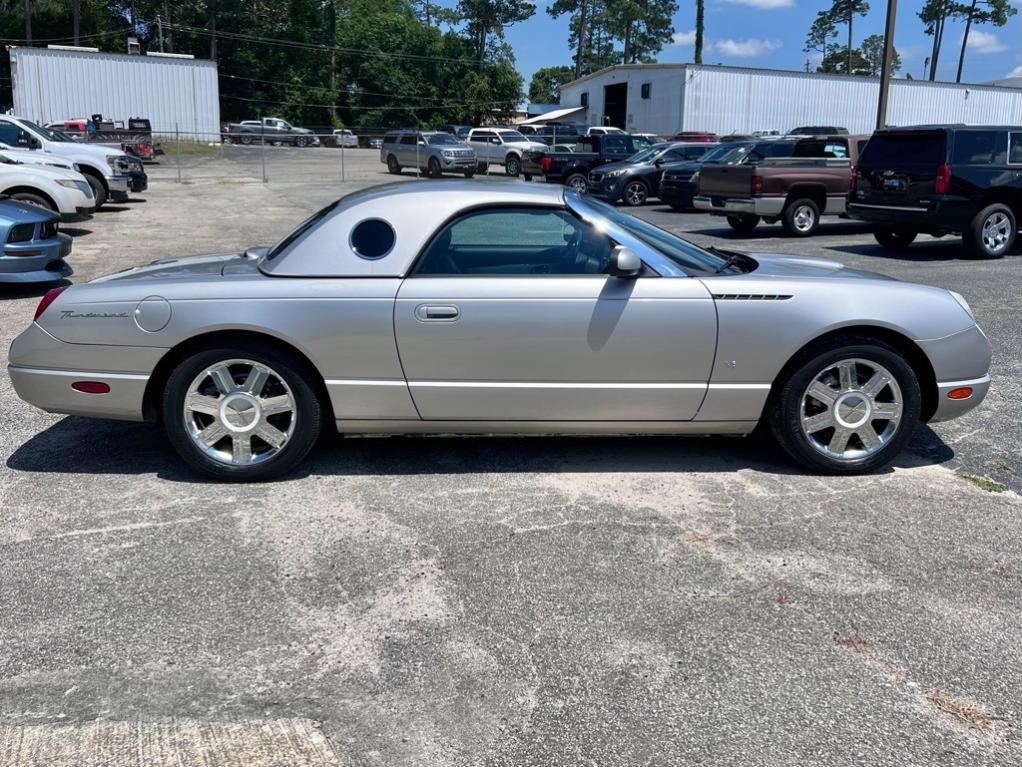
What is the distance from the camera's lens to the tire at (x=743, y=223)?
16844 mm

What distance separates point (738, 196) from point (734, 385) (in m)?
12.2

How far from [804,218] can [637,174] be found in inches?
266

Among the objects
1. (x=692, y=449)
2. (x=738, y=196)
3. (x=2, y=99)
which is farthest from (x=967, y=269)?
(x=2, y=99)

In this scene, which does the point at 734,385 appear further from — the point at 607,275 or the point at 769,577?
the point at 769,577

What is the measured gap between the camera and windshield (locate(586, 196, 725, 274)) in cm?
472

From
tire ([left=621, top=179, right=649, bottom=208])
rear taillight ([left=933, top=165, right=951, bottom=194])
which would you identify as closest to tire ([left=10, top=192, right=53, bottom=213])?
rear taillight ([left=933, top=165, right=951, bottom=194])

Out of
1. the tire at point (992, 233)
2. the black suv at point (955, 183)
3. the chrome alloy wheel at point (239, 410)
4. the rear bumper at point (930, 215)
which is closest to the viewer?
the chrome alloy wheel at point (239, 410)

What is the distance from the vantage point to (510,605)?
137 inches

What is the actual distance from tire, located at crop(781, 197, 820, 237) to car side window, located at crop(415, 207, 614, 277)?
1266 centimetres

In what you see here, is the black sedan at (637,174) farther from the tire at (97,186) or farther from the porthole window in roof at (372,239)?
the porthole window in roof at (372,239)

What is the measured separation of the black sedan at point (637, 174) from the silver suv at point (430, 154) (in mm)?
11103

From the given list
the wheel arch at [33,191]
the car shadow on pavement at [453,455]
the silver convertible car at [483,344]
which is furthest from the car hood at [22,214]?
the silver convertible car at [483,344]

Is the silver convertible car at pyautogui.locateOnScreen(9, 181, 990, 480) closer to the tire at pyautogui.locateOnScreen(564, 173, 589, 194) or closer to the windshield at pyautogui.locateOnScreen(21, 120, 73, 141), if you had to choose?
the windshield at pyautogui.locateOnScreen(21, 120, 73, 141)

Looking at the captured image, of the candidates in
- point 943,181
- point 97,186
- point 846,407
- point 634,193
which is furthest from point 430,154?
point 846,407
